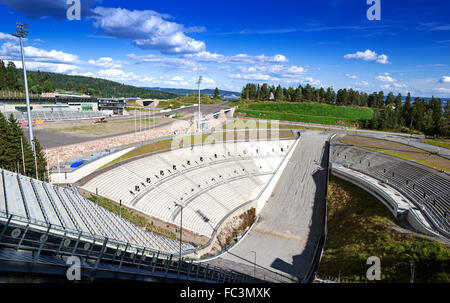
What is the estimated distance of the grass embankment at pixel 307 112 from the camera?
76312 millimetres

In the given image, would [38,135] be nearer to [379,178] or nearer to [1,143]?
[1,143]

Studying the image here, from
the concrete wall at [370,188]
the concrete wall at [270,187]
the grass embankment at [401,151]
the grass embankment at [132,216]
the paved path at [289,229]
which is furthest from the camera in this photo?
the grass embankment at [401,151]

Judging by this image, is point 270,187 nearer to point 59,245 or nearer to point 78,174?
point 78,174

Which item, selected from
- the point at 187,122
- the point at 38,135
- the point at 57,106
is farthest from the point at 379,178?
the point at 57,106

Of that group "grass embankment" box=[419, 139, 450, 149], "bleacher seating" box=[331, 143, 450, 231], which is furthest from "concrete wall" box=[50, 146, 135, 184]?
"grass embankment" box=[419, 139, 450, 149]

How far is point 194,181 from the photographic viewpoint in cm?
3591

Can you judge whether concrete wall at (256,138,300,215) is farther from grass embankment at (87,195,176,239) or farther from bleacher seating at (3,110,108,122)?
bleacher seating at (3,110,108,122)

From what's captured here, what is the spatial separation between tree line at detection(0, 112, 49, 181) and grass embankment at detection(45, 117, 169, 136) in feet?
47.0

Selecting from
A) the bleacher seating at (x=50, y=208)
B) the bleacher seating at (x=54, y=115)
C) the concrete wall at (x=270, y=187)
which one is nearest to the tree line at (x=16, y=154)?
the bleacher seating at (x=50, y=208)

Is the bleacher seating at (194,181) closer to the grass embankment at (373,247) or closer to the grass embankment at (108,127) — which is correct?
the grass embankment at (108,127)

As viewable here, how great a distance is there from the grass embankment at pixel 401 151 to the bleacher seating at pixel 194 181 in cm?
1493

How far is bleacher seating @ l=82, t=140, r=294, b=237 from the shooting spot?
27.9m

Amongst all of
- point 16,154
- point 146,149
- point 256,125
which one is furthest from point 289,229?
point 256,125

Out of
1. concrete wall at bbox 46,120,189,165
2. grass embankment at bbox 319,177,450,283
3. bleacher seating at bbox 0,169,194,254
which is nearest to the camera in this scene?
bleacher seating at bbox 0,169,194,254
